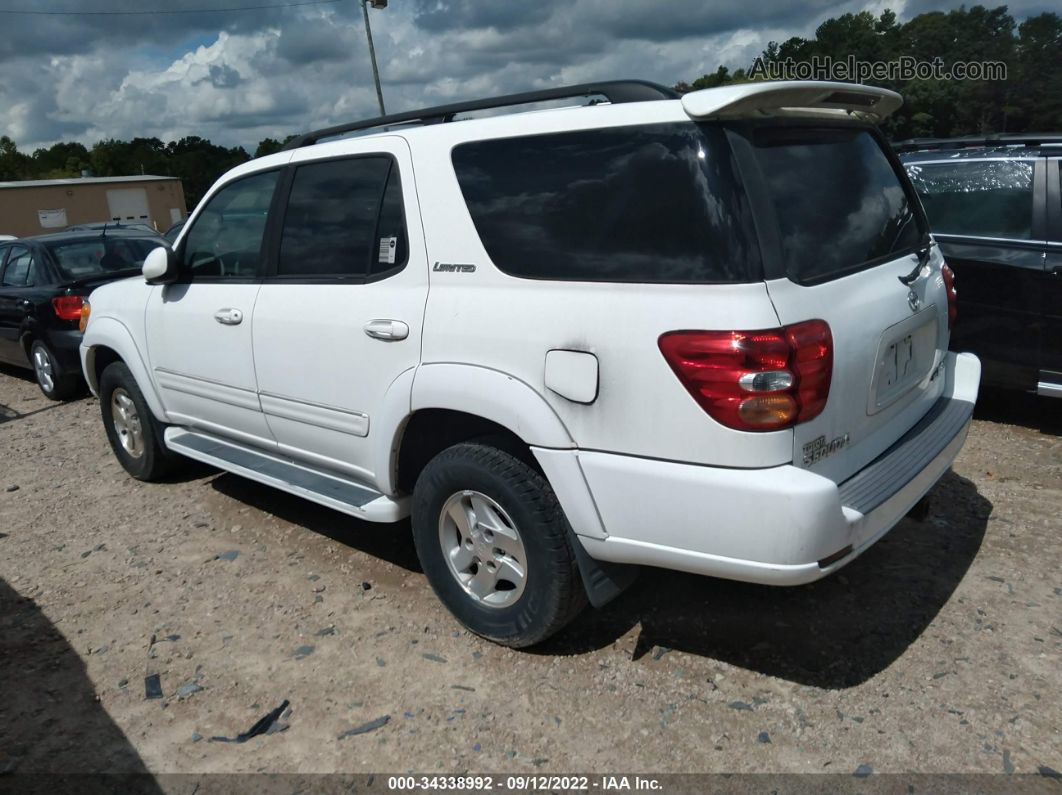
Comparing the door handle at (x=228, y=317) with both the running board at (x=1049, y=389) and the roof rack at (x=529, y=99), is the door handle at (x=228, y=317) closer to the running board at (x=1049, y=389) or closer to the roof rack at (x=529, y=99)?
the roof rack at (x=529, y=99)

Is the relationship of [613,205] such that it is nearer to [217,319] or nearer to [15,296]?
[217,319]

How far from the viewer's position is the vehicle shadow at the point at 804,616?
10.5ft

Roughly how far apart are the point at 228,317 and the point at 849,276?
2.92 metres

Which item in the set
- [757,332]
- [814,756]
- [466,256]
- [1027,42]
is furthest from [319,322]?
[1027,42]

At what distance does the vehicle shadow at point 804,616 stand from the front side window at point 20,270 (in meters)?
7.46

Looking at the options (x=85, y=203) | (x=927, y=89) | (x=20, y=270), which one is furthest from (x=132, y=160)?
(x=20, y=270)

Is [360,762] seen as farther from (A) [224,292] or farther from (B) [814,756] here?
(A) [224,292]

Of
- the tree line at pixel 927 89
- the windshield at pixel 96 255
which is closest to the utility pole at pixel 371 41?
the windshield at pixel 96 255

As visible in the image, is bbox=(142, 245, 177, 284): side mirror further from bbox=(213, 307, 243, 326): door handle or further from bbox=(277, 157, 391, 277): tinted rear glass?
bbox=(277, 157, 391, 277): tinted rear glass

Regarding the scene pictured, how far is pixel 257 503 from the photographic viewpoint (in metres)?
5.10

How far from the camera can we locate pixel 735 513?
2523 mm

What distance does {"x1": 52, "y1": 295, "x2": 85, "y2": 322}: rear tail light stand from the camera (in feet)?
26.0

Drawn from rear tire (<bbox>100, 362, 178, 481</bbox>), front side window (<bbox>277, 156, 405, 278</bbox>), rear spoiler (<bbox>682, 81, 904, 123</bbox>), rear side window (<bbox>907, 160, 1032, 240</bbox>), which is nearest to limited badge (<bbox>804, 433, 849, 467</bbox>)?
rear spoiler (<bbox>682, 81, 904, 123</bbox>)

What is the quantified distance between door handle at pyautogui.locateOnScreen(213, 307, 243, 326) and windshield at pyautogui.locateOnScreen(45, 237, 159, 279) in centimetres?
483
